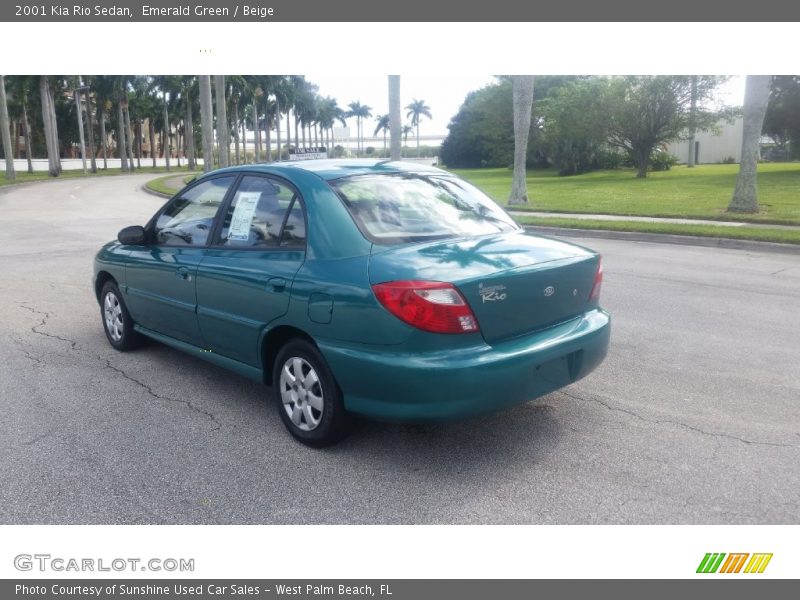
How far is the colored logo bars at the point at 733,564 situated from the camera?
3033 millimetres

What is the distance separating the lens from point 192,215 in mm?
5324

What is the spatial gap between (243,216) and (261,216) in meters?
0.21

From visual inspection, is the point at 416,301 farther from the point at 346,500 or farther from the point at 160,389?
the point at 160,389

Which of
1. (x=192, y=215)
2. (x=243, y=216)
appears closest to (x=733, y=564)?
(x=243, y=216)

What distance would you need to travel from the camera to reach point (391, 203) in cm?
438

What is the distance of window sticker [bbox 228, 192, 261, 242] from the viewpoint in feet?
15.3

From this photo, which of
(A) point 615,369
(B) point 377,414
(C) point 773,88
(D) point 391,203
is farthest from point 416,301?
(C) point 773,88

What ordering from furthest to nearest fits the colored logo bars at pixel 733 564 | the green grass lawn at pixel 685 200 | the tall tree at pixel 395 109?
1. the tall tree at pixel 395 109
2. the green grass lawn at pixel 685 200
3. the colored logo bars at pixel 733 564

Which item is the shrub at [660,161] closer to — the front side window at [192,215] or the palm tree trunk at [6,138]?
the palm tree trunk at [6,138]

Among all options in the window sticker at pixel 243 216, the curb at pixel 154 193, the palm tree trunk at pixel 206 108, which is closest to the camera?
the window sticker at pixel 243 216

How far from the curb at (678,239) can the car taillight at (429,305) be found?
9893 millimetres

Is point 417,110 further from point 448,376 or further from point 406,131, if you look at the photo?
point 448,376

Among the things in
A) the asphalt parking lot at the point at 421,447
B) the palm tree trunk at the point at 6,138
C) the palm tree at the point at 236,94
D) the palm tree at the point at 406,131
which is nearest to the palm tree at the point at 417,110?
the palm tree at the point at 406,131

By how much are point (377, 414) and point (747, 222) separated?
50.3 ft
